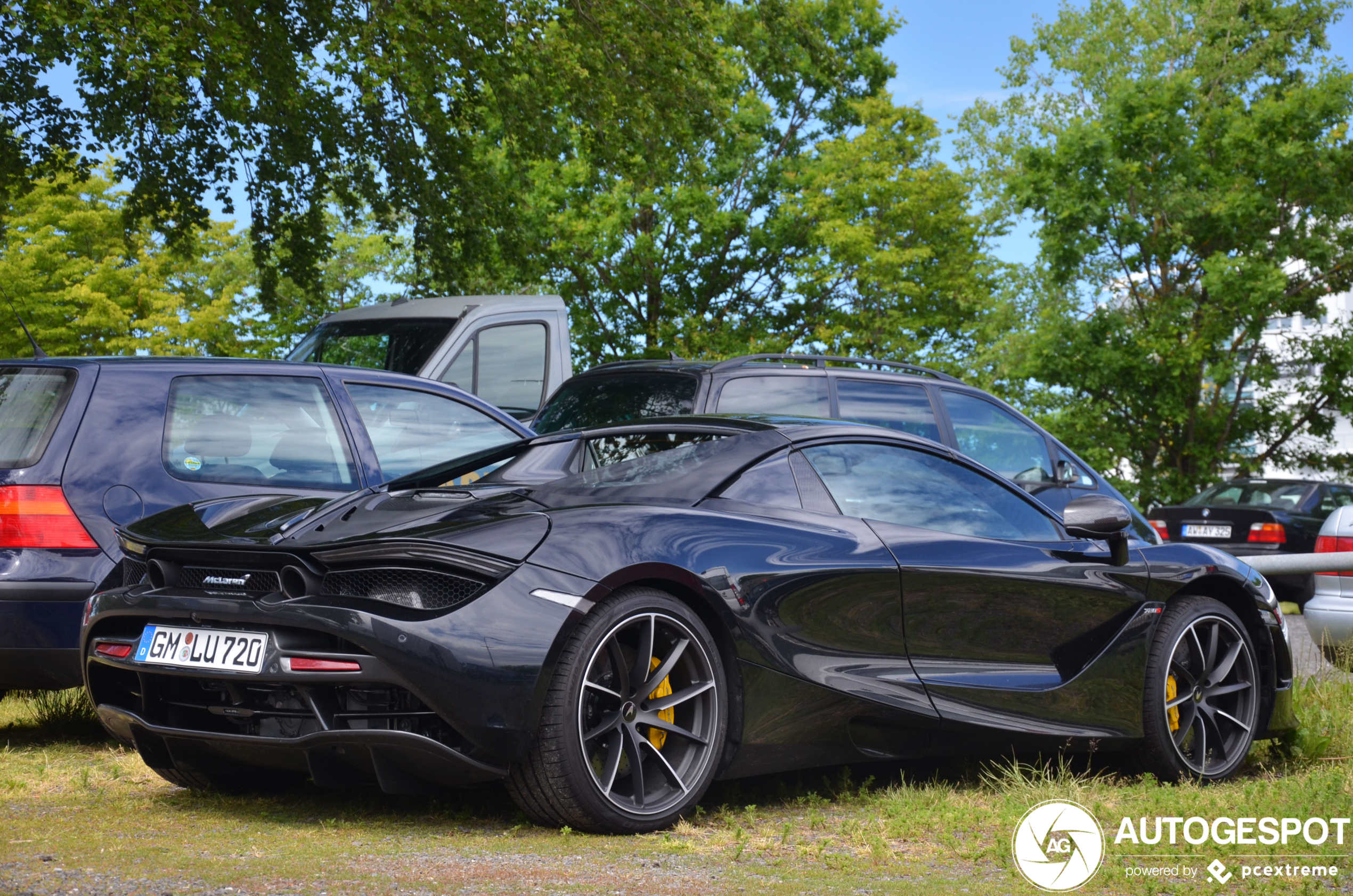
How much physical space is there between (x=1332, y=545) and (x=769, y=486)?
6.13 metres

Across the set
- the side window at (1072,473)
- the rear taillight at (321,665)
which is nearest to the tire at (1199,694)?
the rear taillight at (321,665)

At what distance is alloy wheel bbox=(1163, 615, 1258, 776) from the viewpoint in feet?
18.1

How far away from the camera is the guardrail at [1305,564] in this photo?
26.8 feet

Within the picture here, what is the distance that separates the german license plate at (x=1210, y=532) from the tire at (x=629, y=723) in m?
14.2

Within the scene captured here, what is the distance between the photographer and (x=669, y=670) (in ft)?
13.6

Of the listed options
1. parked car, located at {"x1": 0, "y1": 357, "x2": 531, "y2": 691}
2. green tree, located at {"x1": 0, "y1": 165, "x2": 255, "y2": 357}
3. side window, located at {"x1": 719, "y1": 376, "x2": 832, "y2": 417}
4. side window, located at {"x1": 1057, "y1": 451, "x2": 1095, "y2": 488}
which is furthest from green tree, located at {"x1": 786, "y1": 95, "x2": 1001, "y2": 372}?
parked car, located at {"x1": 0, "y1": 357, "x2": 531, "y2": 691}

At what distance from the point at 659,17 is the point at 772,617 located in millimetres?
13215

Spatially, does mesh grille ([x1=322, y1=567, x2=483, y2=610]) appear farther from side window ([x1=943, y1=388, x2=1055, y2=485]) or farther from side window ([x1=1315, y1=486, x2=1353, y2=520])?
side window ([x1=1315, y1=486, x2=1353, y2=520])

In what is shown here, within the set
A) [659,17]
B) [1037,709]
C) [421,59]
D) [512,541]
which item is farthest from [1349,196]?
[512,541]

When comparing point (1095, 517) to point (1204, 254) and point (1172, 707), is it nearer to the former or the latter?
point (1172, 707)

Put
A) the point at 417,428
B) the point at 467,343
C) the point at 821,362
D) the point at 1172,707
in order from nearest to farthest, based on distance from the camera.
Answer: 1. the point at 1172,707
2. the point at 417,428
3. the point at 821,362
4. the point at 467,343

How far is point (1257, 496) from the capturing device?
58.3 feet

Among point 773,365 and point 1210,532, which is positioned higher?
point 773,365

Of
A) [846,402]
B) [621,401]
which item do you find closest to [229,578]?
[621,401]
